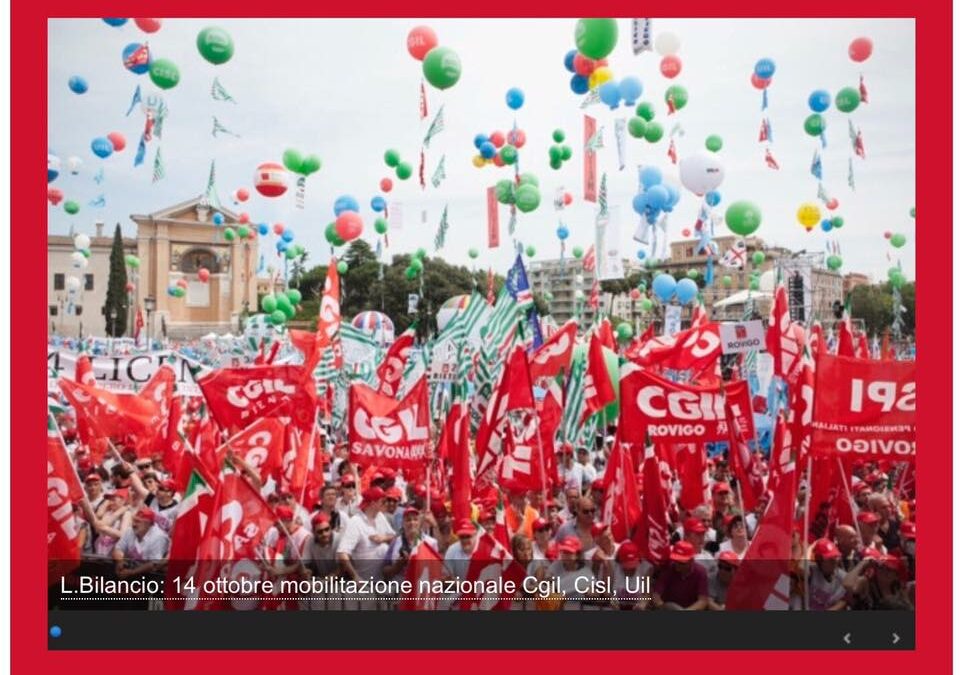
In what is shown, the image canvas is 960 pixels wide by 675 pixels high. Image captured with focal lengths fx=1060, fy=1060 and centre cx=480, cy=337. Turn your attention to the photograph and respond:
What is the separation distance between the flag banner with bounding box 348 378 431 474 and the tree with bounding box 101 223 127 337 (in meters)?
22.7

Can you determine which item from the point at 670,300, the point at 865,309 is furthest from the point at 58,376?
the point at 865,309

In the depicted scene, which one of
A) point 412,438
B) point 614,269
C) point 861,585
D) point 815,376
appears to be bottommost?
point 861,585

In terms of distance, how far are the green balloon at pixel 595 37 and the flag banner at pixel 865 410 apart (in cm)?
296

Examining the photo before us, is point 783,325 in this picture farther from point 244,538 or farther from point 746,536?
point 244,538

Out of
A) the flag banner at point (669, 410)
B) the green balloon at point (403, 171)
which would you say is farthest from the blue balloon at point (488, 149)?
the flag banner at point (669, 410)

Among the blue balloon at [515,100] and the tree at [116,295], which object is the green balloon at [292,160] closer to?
the blue balloon at [515,100]

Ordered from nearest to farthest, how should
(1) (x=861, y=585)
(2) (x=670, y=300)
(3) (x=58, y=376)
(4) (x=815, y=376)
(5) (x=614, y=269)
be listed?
(1) (x=861, y=585)
(4) (x=815, y=376)
(3) (x=58, y=376)
(5) (x=614, y=269)
(2) (x=670, y=300)

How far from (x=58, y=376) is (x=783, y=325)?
694 cm

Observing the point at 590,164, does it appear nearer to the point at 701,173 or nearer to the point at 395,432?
the point at 701,173

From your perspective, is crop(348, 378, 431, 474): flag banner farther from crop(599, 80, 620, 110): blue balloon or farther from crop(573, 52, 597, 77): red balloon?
crop(599, 80, 620, 110): blue balloon

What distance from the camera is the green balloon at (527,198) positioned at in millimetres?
16703

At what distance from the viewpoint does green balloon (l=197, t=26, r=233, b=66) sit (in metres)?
7.66

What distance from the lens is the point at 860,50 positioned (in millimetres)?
7441

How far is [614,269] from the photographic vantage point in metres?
17.6
